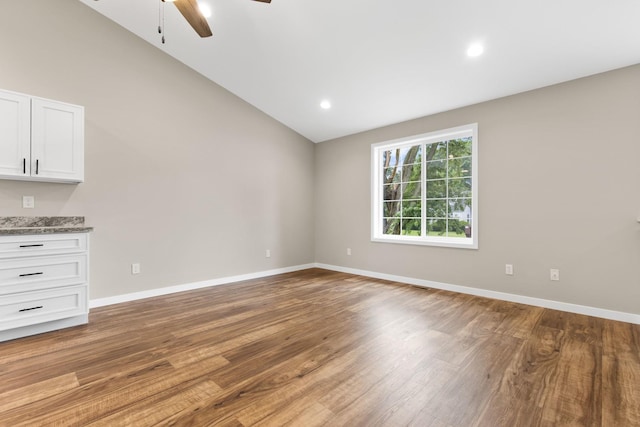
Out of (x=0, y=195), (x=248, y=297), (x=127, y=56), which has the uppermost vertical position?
(x=127, y=56)

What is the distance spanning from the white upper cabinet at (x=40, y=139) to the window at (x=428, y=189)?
3938 mm

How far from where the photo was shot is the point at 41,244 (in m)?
2.50

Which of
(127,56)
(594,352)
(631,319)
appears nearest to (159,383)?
(594,352)

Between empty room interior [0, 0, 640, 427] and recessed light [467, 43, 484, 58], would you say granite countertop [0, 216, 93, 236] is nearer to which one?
empty room interior [0, 0, 640, 427]

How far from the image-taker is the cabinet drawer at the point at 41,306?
232 centimetres

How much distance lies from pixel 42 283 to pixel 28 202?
927 millimetres

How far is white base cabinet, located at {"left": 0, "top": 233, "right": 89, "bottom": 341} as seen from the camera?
234cm

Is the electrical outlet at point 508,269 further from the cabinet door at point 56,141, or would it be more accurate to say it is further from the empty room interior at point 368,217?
the cabinet door at point 56,141

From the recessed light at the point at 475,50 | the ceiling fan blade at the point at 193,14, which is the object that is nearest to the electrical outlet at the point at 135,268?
the ceiling fan blade at the point at 193,14

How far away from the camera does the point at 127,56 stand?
3416 millimetres

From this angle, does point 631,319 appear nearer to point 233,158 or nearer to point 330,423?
point 330,423

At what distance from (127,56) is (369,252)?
14.3 ft

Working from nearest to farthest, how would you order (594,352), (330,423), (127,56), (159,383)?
(330,423) → (159,383) → (594,352) → (127,56)

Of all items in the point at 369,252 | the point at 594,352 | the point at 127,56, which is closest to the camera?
the point at 594,352
